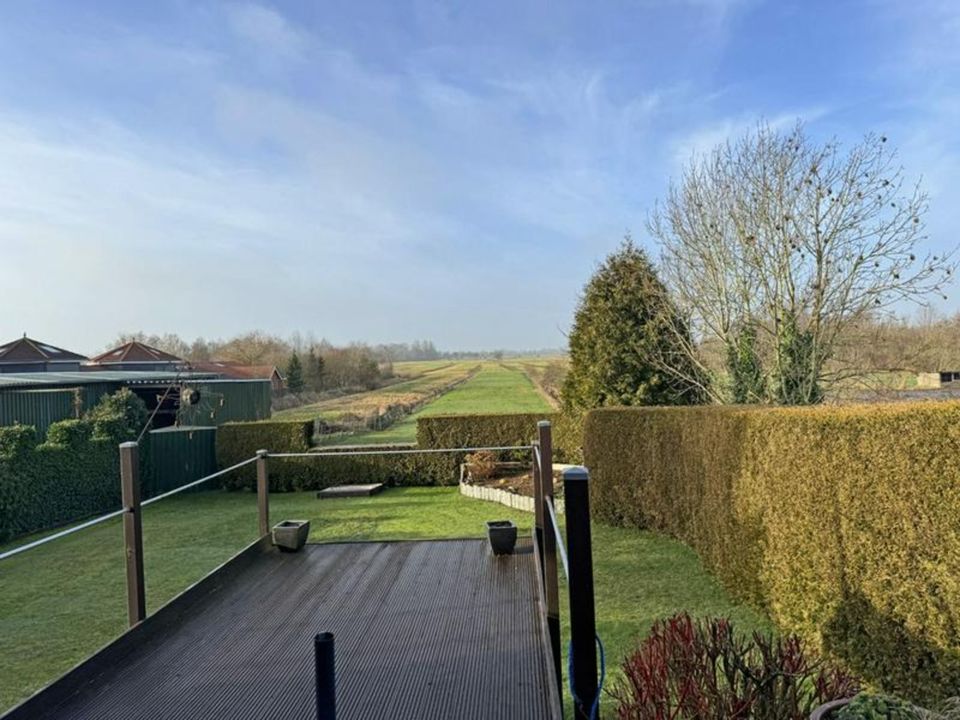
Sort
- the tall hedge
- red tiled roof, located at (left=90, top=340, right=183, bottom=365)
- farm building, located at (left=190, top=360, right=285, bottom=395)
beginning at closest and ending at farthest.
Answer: the tall hedge → farm building, located at (left=190, top=360, right=285, bottom=395) → red tiled roof, located at (left=90, top=340, right=183, bottom=365)

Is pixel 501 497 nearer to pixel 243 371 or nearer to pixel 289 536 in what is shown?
pixel 289 536

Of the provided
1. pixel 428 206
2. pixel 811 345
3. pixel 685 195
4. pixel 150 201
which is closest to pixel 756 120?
pixel 685 195

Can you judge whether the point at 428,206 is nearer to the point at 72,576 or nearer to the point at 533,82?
the point at 533,82

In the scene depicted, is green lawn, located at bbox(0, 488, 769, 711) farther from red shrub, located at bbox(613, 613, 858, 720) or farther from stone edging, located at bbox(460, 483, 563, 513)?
red shrub, located at bbox(613, 613, 858, 720)

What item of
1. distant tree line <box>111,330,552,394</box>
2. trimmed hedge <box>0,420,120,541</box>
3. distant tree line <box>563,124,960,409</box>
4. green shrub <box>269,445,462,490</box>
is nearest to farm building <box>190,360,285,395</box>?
distant tree line <box>111,330,552,394</box>

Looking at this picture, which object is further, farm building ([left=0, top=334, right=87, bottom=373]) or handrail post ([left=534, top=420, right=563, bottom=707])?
farm building ([left=0, top=334, right=87, bottom=373])

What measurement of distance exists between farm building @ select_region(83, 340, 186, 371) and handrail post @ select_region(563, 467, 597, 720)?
83.5 feet

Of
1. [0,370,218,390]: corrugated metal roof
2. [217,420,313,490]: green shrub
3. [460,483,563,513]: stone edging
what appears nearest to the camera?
[460,483,563,513]: stone edging

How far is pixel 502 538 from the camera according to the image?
4.32 m

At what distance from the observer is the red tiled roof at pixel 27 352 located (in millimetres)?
22638

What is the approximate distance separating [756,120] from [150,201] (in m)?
10.4

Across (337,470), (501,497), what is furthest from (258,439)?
(501,497)

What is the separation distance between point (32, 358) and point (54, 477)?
56.5ft

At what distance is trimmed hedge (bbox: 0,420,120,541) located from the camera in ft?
27.2
